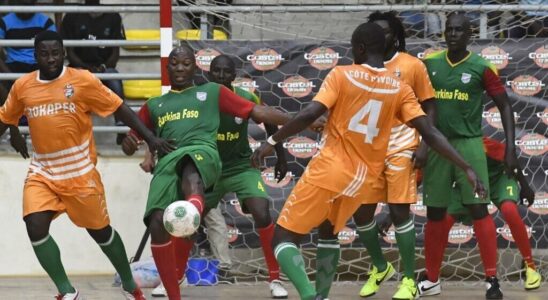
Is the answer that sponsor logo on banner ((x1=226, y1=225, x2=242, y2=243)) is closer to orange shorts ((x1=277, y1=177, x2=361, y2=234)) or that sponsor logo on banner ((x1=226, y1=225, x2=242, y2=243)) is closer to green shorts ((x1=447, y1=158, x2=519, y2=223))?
green shorts ((x1=447, y1=158, x2=519, y2=223))

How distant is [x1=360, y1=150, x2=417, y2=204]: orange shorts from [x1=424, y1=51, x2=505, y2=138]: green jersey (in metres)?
0.57

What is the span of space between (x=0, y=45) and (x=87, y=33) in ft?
3.40

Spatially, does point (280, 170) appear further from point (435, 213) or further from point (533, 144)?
point (533, 144)

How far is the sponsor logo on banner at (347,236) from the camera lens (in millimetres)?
11365

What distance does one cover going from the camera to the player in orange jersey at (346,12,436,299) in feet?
31.4

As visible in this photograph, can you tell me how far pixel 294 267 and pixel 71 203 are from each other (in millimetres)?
1970

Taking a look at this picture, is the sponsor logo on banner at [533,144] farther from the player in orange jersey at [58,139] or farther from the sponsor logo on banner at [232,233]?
the player in orange jersey at [58,139]

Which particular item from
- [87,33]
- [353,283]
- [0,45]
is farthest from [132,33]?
[353,283]

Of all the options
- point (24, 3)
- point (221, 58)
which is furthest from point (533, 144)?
point (24, 3)

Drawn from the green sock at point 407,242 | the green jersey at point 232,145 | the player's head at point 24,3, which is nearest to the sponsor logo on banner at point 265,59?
the green jersey at point 232,145

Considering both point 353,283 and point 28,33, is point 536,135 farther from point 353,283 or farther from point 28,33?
point 28,33

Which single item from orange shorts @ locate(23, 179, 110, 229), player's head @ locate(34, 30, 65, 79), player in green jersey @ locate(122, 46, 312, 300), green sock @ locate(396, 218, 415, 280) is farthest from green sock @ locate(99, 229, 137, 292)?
green sock @ locate(396, 218, 415, 280)

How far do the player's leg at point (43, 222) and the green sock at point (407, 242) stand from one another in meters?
2.68

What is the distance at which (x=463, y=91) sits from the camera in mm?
10008
